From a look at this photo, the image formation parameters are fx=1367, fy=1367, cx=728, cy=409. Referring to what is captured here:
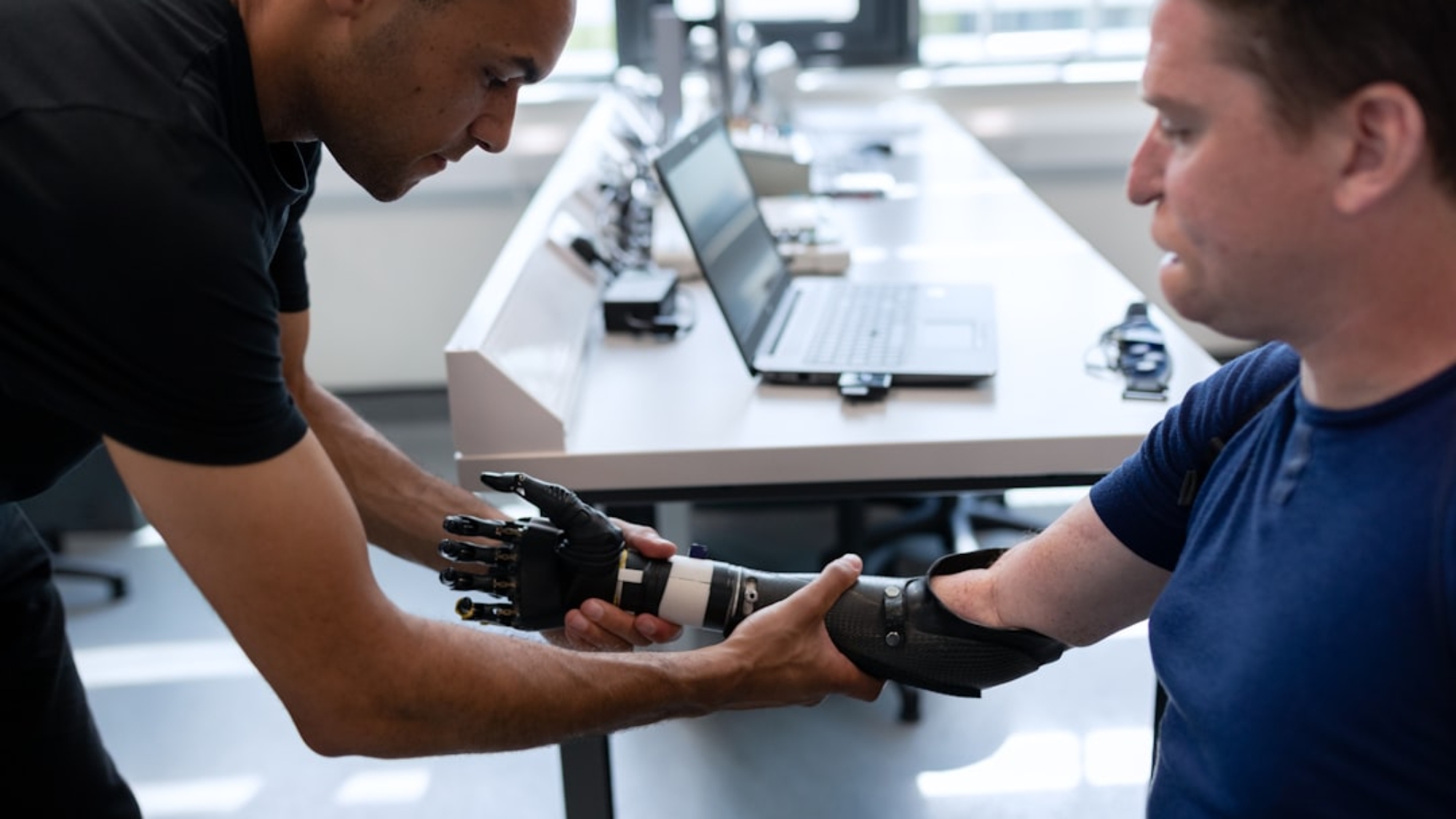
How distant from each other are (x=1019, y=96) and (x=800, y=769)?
7.89 feet

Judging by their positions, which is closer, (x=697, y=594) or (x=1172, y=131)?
(x=1172, y=131)

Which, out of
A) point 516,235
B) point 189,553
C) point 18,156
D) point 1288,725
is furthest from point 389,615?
point 516,235

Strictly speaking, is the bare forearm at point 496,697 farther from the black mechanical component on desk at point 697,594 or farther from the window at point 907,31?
the window at point 907,31

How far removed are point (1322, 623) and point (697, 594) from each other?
70cm

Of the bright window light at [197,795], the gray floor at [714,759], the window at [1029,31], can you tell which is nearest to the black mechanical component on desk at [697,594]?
the gray floor at [714,759]

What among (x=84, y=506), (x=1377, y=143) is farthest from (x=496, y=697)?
(x=84, y=506)

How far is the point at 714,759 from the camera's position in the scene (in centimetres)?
242

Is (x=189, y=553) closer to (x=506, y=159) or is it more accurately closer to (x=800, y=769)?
(x=800, y=769)

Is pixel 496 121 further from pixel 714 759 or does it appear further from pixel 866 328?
pixel 714 759

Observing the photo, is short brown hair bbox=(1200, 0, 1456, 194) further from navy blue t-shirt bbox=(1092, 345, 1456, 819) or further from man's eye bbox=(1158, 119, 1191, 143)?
navy blue t-shirt bbox=(1092, 345, 1456, 819)

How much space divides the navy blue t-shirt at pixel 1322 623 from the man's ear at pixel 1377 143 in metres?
0.13

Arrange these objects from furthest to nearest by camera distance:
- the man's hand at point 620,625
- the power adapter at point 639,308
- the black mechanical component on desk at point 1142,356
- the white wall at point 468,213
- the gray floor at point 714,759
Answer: the white wall at point 468,213 → the gray floor at point 714,759 → the power adapter at point 639,308 → the black mechanical component on desk at point 1142,356 → the man's hand at point 620,625

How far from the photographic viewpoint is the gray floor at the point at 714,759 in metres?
2.29

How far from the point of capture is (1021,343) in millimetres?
1966
